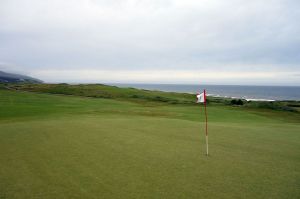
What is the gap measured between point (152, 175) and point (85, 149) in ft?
9.09

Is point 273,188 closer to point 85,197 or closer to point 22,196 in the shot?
point 85,197

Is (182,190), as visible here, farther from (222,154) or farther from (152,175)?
(222,154)

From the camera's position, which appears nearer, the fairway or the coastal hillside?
the fairway

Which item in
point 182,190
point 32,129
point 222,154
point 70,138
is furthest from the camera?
point 32,129

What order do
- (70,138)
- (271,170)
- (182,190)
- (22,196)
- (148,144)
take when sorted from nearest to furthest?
(22,196), (182,190), (271,170), (148,144), (70,138)

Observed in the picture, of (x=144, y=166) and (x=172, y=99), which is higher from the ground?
(x=172, y=99)

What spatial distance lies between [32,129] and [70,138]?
2.66 metres

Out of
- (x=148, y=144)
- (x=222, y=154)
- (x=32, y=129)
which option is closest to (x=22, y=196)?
(x=148, y=144)

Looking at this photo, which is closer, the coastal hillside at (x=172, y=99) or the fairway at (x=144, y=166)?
the fairway at (x=144, y=166)

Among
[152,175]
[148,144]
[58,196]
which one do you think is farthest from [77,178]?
[148,144]

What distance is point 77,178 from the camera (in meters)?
4.97

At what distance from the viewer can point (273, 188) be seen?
A: 4.58 metres

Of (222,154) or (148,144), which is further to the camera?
(148,144)

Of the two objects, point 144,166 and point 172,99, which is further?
point 172,99
